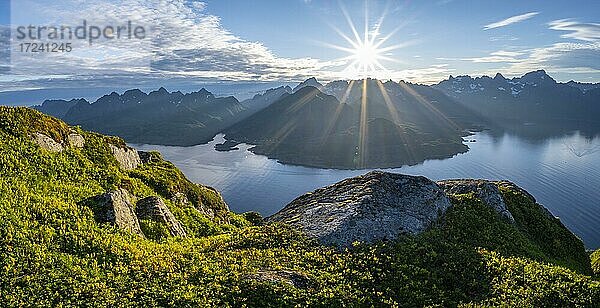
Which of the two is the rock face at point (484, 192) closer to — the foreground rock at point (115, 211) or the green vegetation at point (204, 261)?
the green vegetation at point (204, 261)

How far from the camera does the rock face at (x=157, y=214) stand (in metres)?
22.4

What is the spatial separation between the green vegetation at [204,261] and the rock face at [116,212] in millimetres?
632

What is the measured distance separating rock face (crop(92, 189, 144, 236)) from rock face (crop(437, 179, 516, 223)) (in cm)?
2797

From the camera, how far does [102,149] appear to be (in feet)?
96.3

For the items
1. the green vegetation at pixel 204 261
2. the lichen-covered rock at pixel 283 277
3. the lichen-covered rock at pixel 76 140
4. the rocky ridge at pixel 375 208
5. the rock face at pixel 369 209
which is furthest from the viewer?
the lichen-covered rock at pixel 76 140

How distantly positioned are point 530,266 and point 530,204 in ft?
72.1

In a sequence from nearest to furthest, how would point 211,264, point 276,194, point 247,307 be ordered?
1. point 247,307
2. point 211,264
3. point 276,194

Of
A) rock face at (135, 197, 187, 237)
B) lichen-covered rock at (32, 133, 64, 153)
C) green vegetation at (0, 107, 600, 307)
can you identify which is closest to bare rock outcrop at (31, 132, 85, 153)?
lichen-covered rock at (32, 133, 64, 153)

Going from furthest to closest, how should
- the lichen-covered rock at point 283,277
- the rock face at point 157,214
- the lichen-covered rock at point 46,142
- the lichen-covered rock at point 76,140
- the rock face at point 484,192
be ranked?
1. the rock face at point 484,192
2. the lichen-covered rock at point 76,140
3. the lichen-covered rock at point 46,142
4. the rock face at point 157,214
5. the lichen-covered rock at point 283,277

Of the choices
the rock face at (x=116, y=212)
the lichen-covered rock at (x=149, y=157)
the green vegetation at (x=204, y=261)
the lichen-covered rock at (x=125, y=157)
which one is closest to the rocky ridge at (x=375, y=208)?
the green vegetation at (x=204, y=261)

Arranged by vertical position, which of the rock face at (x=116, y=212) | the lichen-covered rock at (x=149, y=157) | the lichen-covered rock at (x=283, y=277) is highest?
the rock face at (x=116, y=212)

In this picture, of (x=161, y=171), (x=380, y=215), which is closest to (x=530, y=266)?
(x=380, y=215)

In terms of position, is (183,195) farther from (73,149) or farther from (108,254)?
(108,254)

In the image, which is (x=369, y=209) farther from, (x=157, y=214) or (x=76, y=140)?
(x=76, y=140)
